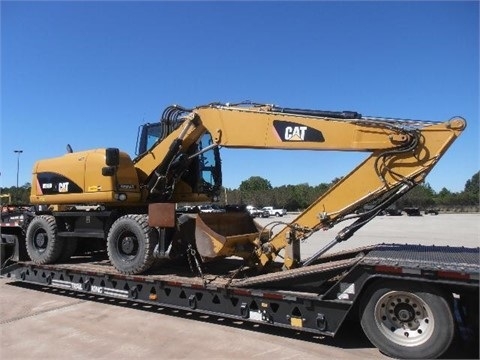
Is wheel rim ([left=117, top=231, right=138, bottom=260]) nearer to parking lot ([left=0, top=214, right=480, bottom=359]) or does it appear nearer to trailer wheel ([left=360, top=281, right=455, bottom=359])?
parking lot ([left=0, top=214, right=480, bottom=359])

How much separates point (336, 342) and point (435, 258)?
1736mm

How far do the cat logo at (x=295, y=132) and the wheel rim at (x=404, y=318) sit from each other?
2.53 metres

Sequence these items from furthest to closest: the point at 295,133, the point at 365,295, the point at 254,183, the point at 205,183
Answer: the point at 254,183 → the point at 205,183 → the point at 295,133 → the point at 365,295

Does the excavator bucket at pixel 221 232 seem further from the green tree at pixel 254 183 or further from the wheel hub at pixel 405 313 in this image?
the green tree at pixel 254 183

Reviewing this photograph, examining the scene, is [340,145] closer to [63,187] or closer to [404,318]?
[404,318]

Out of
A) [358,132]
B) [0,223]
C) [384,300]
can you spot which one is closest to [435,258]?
[384,300]

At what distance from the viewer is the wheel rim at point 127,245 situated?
8.51 m

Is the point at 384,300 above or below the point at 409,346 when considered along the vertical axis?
above

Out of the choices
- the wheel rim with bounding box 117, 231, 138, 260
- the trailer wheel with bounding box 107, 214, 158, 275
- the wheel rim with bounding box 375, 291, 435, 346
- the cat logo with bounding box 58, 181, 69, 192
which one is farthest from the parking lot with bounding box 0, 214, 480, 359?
the cat logo with bounding box 58, 181, 69, 192

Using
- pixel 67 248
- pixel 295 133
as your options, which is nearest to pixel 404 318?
pixel 295 133

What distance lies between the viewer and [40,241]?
1024 centimetres

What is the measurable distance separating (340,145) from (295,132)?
76 centimetres

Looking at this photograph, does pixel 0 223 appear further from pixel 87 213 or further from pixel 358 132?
pixel 358 132

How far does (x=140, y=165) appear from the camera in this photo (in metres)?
9.36
